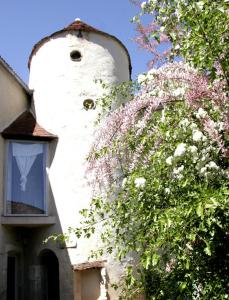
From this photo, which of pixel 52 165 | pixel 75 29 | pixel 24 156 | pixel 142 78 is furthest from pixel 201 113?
pixel 75 29

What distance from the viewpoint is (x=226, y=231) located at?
4.51m

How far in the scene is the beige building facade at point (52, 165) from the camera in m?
10.6

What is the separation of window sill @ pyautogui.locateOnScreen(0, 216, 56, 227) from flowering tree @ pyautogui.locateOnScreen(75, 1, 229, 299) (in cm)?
541

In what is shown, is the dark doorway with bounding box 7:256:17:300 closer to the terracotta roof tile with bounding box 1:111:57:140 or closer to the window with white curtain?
the window with white curtain

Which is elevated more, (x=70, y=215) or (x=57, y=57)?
(x=57, y=57)

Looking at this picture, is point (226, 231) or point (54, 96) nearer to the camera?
point (226, 231)

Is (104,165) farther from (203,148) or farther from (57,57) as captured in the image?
(57,57)

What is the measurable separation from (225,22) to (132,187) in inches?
90.8

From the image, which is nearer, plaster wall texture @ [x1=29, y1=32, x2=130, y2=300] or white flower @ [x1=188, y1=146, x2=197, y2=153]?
white flower @ [x1=188, y1=146, x2=197, y2=153]

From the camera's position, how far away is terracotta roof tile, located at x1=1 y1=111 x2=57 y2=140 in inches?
456

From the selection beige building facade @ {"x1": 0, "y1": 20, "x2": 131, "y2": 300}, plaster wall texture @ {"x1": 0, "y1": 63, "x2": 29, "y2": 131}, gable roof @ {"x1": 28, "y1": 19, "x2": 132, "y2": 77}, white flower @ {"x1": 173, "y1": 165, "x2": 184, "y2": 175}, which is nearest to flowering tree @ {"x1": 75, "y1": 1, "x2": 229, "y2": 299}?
white flower @ {"x1": 173, "y1": 165, "x2": 184, "y2": 175}

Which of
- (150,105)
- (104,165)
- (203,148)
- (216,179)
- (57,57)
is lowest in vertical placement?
(216,179)

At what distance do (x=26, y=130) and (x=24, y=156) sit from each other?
803 mm

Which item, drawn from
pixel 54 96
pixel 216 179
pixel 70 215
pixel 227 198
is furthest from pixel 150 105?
pixel 54 96
